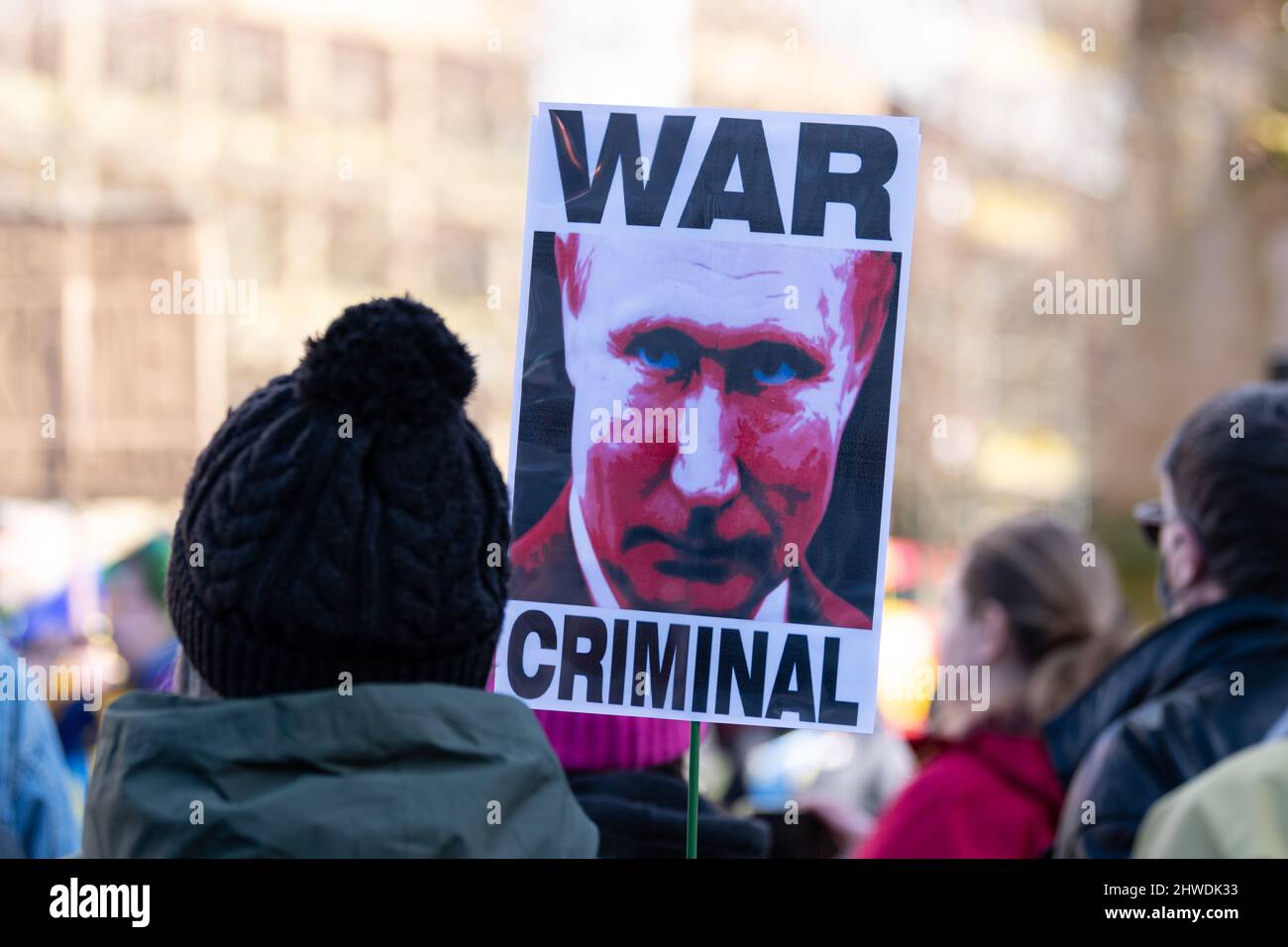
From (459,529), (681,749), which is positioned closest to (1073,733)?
(681,749)

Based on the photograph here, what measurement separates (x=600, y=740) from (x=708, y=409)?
59 centimetres

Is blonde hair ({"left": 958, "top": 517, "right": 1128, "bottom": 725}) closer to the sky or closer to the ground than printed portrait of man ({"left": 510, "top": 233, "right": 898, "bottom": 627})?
closer to the ground

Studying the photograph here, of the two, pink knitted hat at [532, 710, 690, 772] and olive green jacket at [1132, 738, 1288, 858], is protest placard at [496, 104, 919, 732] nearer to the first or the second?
pink knitted hat at [532, 710, 690, 772]

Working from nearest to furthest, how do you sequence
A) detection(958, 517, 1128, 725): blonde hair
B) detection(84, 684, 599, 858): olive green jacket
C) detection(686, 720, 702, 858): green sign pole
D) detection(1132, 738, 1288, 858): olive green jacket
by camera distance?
1. detection(84, 684, 599, 858): olive green jacket
2. detection(1132, 738, 1288, 858): olive green jacket
3. detection(686, 720, 702, 858): green sign pole
4. detection(958, 517, 1128, 725): blonde hair

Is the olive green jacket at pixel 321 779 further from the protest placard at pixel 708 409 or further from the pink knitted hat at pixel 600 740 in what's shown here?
the pink knitted hat at pixel 600 740

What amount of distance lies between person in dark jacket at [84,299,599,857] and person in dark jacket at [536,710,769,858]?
0.86m

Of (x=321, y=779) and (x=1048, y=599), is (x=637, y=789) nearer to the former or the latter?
(x=321, y=779)

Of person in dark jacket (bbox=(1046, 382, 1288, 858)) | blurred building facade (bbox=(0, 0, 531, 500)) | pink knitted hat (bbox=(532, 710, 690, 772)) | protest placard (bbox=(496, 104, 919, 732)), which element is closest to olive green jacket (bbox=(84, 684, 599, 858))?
protest placard (bbox=(496, 104, 919, 732))

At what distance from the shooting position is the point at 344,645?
150 centimetres

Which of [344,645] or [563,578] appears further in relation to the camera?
[563,578]

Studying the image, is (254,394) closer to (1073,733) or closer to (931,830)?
(1073,733)

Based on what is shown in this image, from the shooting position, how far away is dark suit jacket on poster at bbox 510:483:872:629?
91.0 inches

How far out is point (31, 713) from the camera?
2957 mm

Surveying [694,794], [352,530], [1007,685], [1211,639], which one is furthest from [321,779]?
[1007,685]
